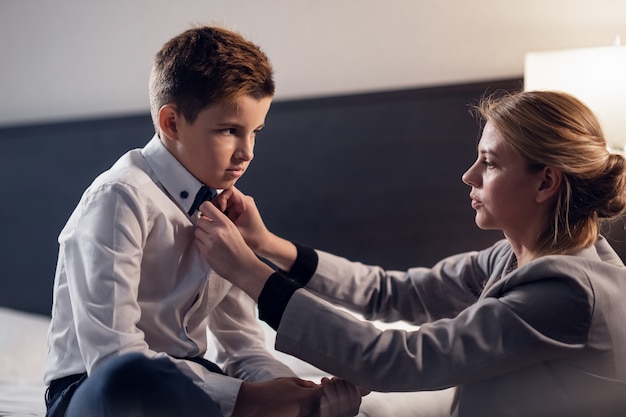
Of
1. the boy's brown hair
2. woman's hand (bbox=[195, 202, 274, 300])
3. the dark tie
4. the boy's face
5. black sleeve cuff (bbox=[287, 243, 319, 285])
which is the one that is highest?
the boy's brown hair

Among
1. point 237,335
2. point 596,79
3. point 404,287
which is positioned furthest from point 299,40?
point 237,335

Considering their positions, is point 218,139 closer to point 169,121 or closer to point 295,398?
point 169,121

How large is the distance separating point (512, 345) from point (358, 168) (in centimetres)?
125

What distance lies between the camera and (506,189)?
50.8 inches

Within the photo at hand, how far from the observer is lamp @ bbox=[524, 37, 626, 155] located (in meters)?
1.87

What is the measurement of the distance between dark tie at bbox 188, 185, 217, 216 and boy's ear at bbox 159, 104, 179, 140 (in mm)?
98

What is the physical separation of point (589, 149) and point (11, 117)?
2.01 m

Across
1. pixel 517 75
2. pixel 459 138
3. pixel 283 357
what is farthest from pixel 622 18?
pixel 283 357

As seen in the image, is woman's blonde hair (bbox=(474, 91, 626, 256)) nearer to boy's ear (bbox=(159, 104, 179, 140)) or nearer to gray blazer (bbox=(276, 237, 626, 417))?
gray blazer (bbox=(276, 237, 626, 417))

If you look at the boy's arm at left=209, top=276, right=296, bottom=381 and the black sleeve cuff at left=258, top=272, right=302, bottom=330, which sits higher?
the black sleeve cuff at left=258, top=272, right=302, bottom=330

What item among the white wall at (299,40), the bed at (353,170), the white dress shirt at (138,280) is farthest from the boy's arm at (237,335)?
the white wall at (299,40)

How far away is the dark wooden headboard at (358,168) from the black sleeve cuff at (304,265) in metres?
0.84

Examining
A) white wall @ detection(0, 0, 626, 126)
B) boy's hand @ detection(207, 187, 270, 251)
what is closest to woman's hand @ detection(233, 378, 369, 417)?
boy's hand @ detection(207, 187, 270, 251)

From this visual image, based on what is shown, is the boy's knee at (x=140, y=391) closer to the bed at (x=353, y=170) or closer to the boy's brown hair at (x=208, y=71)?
the boy's brown hair at (x=208, y=71)
